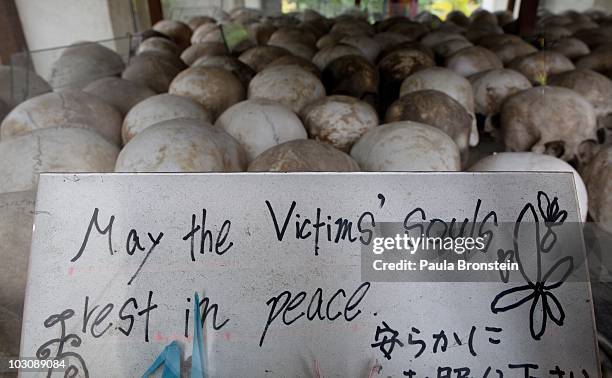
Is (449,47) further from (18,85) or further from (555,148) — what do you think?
(18,85)

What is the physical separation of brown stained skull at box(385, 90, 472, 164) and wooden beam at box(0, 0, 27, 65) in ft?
9.62

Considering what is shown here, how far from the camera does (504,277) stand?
85 cm

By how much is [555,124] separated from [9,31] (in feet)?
13.0

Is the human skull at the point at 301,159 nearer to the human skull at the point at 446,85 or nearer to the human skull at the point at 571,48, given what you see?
the human skull at the point at 446,85

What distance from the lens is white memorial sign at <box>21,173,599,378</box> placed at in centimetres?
85

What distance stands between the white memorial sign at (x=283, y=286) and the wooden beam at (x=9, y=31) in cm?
331

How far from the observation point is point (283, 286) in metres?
0.86

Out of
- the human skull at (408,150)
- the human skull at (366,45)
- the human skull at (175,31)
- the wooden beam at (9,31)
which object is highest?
the wooden beam at (9,31)

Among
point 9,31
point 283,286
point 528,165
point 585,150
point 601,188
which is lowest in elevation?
point 585,150

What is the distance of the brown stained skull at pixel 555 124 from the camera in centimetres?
282

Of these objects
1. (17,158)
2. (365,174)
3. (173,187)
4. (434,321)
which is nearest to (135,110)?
(17,158)

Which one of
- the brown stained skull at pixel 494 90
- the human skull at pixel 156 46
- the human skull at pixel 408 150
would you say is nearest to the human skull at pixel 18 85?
the human skull at pixel 156 46

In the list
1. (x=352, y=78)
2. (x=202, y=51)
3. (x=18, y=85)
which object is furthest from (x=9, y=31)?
(x=352, y=78)

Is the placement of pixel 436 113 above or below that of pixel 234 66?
below
